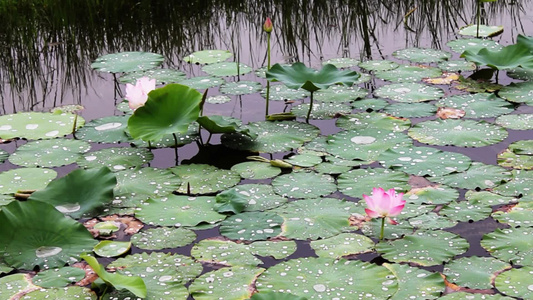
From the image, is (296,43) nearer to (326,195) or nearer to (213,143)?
(213,143)

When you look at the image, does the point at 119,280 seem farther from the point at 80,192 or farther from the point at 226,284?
the point at 80,192

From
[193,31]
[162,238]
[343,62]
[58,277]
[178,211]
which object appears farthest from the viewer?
[193,31]

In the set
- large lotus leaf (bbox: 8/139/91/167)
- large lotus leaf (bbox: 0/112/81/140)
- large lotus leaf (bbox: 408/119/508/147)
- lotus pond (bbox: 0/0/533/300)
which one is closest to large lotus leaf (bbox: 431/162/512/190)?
lotus pond (bbox: 0/0/533/300)

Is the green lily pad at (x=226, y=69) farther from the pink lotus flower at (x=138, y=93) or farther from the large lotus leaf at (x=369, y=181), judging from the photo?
the large lotus leaf at (x=369, y=181)

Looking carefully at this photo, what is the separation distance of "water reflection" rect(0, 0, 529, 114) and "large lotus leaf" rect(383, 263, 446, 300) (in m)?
2.53

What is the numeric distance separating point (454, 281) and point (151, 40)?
3.50 m

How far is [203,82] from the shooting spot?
180 inches

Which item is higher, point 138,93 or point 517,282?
point 138,93

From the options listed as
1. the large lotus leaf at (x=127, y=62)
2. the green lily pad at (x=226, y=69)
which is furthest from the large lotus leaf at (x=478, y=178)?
the large lotus leaf at (x=127, y=62)

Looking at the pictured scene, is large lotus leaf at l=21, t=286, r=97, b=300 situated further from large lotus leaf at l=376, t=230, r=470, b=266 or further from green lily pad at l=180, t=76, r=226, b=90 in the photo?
green lily pad at l=180, t=76, r=226, b=90

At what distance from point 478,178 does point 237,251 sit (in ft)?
3.74

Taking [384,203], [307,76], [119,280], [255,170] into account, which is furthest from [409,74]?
[119,280]

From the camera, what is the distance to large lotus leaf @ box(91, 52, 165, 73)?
4805mm

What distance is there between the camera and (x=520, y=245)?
2.75 m
